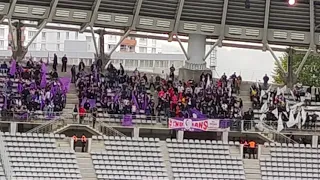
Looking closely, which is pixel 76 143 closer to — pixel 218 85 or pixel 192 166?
pixel 192 166

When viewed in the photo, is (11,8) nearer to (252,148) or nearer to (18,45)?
(18,45)

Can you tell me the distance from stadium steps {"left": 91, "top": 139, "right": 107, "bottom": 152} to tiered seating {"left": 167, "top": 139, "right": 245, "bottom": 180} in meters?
2.50

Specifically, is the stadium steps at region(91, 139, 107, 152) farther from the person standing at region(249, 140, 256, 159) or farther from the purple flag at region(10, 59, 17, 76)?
the person standing at region(249, 140, 256, 159)

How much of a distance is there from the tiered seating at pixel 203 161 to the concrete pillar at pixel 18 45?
8.39 m

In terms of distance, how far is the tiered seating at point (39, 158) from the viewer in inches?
1115

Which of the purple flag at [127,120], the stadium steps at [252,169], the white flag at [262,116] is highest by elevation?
the white flag at [262,116]

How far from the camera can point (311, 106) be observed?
112 feet

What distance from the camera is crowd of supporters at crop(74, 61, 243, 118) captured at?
106ft

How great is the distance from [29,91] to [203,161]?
7.31 metres

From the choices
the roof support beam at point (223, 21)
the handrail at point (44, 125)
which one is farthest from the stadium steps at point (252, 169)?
the handrail at point (44, 125)

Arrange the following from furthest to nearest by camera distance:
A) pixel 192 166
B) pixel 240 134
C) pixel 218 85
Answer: pixel 218 85 < pixel 240 134 < pixel 192 166

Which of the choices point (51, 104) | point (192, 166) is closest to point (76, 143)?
point (51, 104)

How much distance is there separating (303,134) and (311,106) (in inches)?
80.5

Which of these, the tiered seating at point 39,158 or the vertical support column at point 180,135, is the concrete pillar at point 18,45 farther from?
the vertical support column at point 180,135
